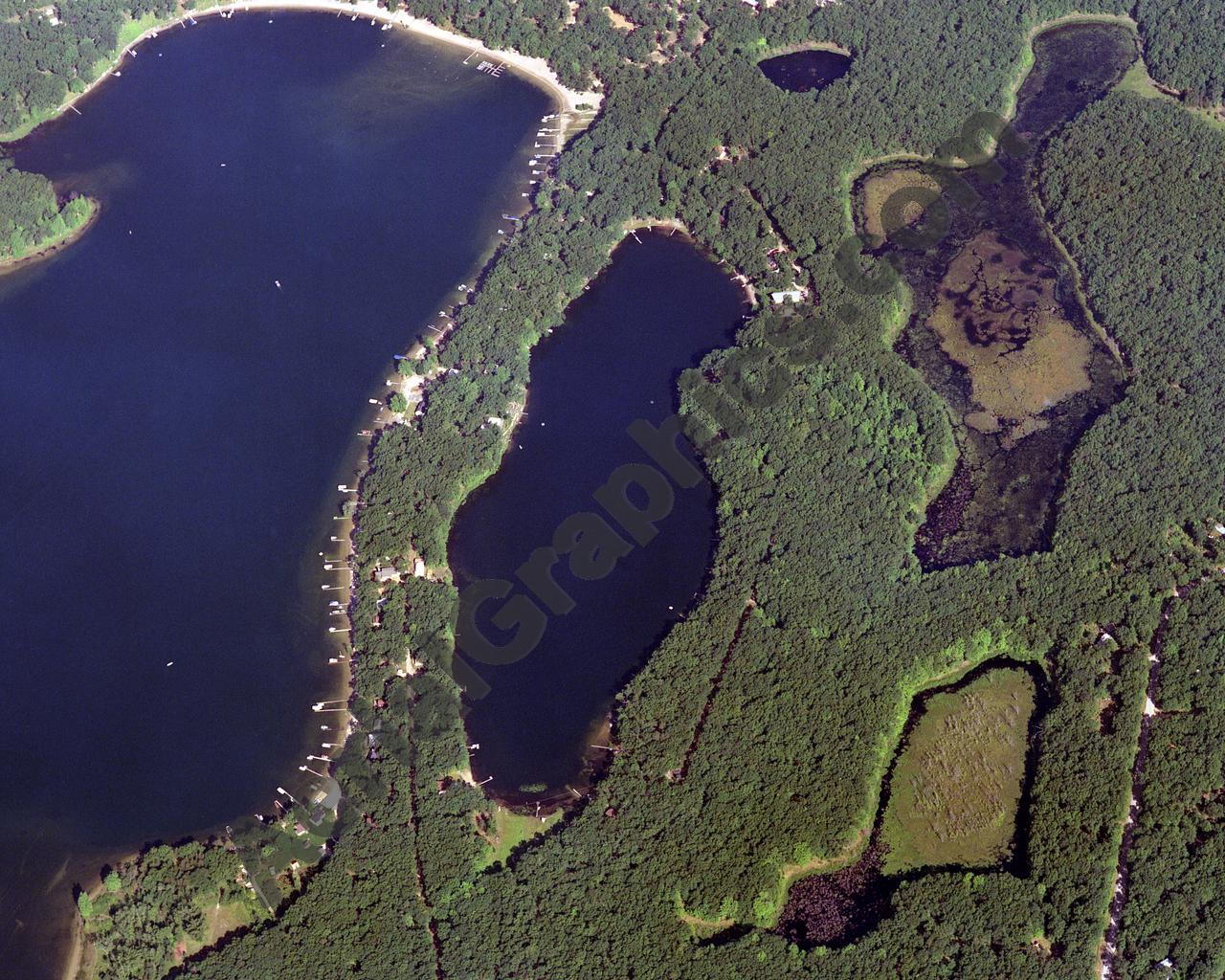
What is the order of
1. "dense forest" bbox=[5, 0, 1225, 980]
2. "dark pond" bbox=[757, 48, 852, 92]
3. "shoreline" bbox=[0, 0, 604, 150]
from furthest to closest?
1. "shoreline" bbox=[0, 0, 604, 150]
2. "dark pond" bbox=[757, 48, 852, 92]
3. "dense forest" bbox=[5, 0, 1225, 980]

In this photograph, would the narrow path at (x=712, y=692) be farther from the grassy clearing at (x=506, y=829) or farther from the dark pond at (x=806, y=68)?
the dark pond at (x=806, y=68)

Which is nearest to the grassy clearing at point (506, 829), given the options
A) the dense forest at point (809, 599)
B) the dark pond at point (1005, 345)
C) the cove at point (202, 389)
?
the dense forest at point (809, 599)

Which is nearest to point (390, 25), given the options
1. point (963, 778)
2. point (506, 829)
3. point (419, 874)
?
point (506, 829)

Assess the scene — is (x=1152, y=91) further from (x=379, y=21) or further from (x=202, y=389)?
(x=202, y=389)

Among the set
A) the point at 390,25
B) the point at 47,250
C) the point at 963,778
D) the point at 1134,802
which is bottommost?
the point at 963,778

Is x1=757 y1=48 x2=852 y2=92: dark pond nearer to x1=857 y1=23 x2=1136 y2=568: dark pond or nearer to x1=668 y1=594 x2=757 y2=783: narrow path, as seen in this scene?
x1=857 y1=23 x2=1136 y2=568: dark pond

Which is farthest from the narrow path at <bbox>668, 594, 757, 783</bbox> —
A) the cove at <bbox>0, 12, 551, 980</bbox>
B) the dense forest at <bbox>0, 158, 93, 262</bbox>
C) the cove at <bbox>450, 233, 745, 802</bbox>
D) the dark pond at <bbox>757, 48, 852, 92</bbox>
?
the dense forest at <bbox>0, 158, 93, 262</bbox>
